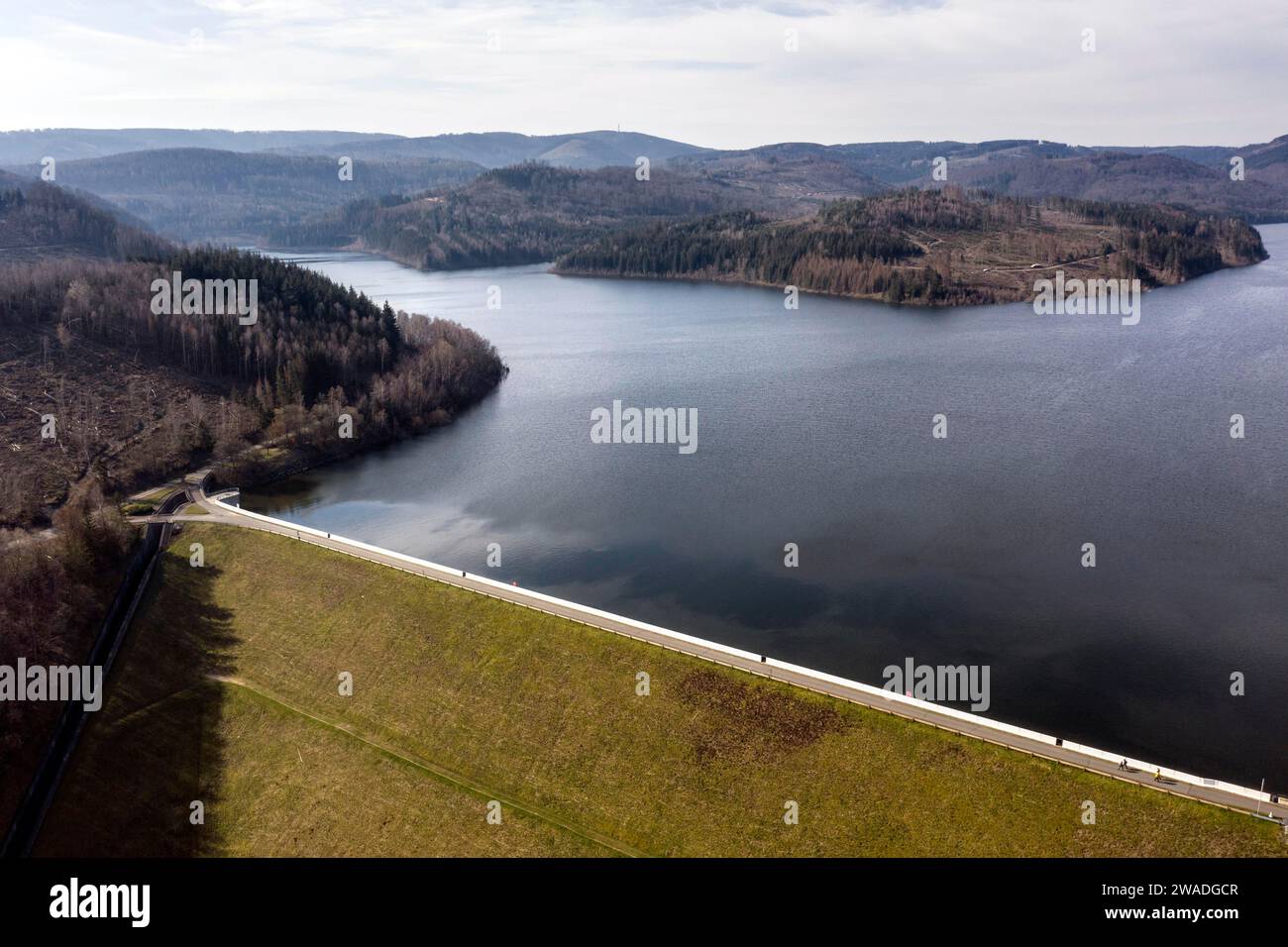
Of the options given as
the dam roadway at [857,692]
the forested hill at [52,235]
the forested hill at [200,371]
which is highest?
the forested hill at [52,235]

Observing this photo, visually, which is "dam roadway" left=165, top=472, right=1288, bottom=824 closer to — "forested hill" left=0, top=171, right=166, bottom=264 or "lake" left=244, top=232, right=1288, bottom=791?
"lake" left=244, top=232, right=1288, bottom=791

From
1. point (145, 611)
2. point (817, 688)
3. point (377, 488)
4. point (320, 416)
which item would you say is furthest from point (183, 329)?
point (817, 688)

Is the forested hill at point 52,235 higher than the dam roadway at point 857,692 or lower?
higher

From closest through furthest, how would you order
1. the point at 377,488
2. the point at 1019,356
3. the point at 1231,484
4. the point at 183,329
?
the point at 1231,484 < the point at 377,488 < the point at 183,329 < the point at 1019,356

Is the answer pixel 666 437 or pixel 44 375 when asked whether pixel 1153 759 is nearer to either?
pixel 666 437

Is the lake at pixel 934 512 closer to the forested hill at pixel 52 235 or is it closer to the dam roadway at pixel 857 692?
the dam roadway at pixel 857 692

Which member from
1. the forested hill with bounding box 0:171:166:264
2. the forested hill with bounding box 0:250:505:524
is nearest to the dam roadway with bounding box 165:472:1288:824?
the forested hill with bounding box 0:250:505:524

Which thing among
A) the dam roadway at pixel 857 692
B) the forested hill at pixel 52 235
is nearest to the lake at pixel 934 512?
the dam roadway at pixel 857 692

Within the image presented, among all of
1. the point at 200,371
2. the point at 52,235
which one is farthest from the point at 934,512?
the point at 52,235
